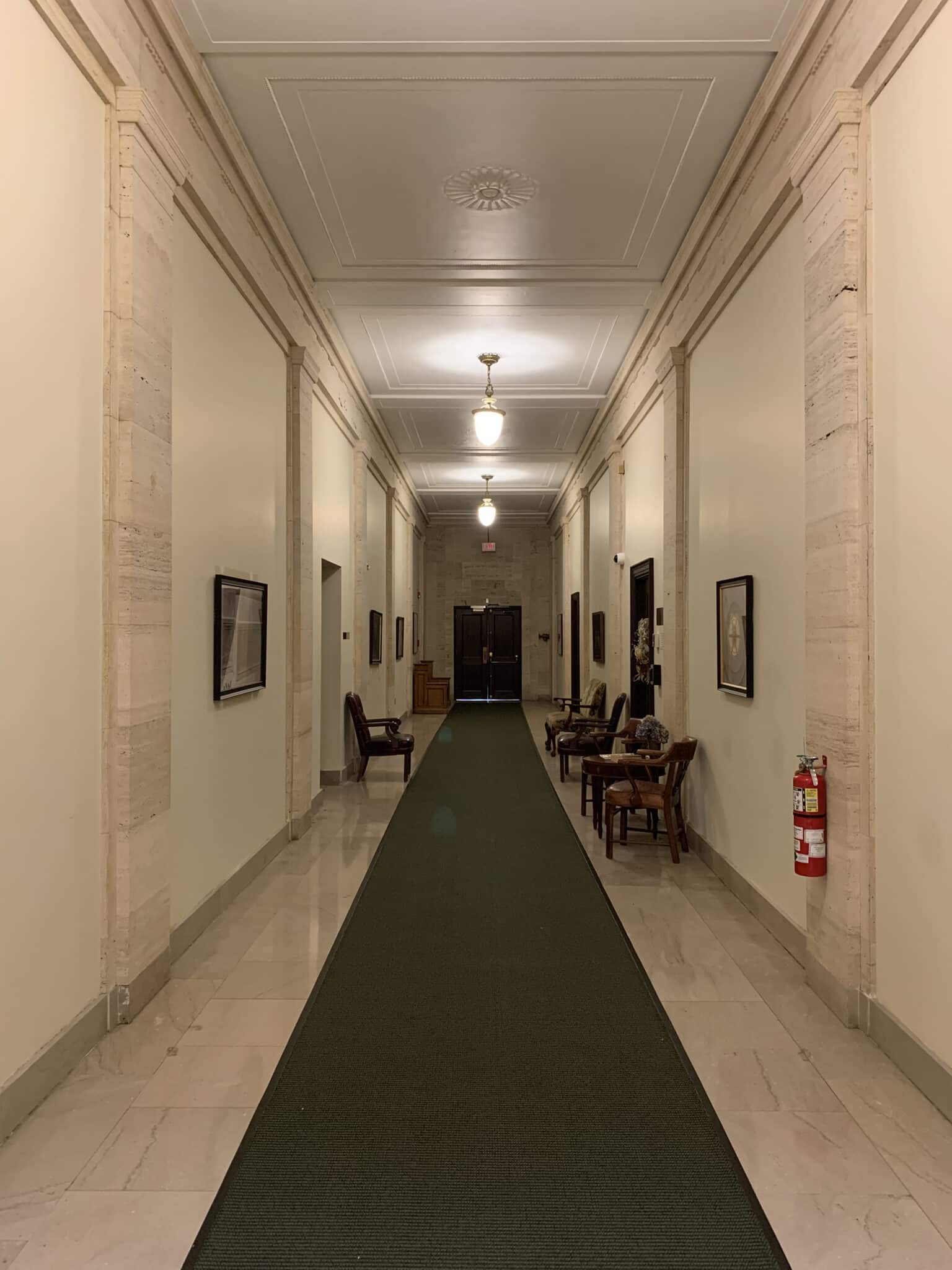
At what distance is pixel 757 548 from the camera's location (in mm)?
4906

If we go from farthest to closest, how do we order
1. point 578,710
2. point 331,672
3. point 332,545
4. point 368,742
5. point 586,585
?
point 586,585
point 578,710
point 368,742
point 331,672
point 332,545

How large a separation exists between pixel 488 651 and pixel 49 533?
1793 cm

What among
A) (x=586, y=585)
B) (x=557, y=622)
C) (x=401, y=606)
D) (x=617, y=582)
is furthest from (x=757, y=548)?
(x=557, y=622)

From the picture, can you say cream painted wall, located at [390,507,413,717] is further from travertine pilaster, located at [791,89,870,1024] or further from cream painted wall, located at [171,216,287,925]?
travertine pilaster, located at [791,89,870,1024]

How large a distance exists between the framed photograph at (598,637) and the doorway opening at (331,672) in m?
3.70

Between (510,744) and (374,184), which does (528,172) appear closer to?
(374,184)

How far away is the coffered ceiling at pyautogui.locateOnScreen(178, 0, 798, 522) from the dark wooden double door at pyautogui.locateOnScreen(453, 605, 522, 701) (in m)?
12.6

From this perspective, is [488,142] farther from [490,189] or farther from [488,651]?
[488,651]

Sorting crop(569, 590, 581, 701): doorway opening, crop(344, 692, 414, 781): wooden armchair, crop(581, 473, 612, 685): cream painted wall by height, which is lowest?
crop(344, 692, 414, 781): wooden armchair

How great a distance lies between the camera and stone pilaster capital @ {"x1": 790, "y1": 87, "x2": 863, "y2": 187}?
3518mm

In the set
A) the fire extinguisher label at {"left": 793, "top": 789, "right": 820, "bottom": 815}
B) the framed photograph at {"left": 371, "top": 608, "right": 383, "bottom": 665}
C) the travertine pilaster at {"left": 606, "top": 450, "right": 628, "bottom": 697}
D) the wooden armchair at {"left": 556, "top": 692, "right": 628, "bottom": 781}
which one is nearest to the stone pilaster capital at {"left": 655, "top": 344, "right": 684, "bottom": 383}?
the travertine pilaster at {"left": 606, "top": 450, "right": 628, "bottom": 697}

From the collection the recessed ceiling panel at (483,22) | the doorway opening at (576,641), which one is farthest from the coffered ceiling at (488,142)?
the doorway opening at (576,641)

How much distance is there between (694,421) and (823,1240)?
17.2ft

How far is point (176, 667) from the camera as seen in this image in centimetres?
421
